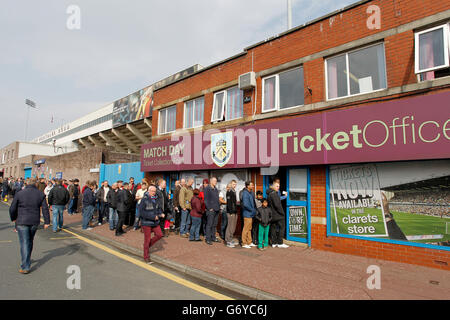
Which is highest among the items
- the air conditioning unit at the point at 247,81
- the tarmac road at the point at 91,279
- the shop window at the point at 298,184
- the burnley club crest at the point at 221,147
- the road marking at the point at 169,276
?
the air conditioning unit at the point at 247,81

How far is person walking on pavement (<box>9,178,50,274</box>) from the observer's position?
4.92m

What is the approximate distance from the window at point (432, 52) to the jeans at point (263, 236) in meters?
5.28

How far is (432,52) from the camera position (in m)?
5.54

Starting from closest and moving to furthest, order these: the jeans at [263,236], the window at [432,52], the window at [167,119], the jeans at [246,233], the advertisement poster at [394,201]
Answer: the advertisement poster at [394,201] < the window at [432,52] < the jeans at [263,236] < the jeans at [246,233] < the window at [167,119]

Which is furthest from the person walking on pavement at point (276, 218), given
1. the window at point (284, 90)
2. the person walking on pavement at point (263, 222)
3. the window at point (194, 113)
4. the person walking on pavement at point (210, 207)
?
the window at point (194, 113)

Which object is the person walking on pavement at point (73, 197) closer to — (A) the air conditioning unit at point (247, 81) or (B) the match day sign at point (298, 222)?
(A) the air conditioning unit at point (247, 81)

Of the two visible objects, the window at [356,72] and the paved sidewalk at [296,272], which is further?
the window at [356,72]

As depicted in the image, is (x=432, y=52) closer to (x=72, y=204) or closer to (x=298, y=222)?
(x=298, y=222)

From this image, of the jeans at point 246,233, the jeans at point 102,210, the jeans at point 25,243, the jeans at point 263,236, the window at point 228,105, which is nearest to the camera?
the jeans at point 25,243

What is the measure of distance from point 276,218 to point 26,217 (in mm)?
5930

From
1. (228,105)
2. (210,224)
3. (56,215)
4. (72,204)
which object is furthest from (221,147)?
(72,204)

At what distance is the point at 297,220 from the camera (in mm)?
7266

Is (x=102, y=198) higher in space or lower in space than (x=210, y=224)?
higher

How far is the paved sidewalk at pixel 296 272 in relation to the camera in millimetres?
4066
